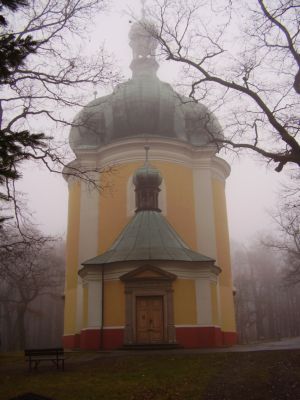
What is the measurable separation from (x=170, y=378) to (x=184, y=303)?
7711mm

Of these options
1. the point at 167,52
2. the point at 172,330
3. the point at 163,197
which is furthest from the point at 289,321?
the point at 167,52

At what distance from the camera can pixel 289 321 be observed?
49531mm

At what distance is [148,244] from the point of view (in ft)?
60.8

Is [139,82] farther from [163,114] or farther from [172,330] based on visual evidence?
[172,330]

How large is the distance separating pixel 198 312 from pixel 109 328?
3276 mm

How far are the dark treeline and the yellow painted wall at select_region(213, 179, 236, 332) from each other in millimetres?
20913

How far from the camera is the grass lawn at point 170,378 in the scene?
8513 millimetres

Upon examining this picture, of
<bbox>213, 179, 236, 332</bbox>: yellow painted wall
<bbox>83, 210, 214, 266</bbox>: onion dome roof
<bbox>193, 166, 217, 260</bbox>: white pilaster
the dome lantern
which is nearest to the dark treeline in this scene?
<bbox>213, 179, 236, 332</bbox>: yellow painted wall

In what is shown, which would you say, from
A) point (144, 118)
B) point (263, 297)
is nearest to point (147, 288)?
point (144, 118)

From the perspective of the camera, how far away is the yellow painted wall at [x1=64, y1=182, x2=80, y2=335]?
2214 centimetres

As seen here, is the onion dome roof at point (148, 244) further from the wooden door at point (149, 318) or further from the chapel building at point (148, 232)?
the wooden door at point (149, 318)

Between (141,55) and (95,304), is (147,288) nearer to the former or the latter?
(95,304)

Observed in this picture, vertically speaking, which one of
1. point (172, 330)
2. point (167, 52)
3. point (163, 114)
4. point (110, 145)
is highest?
point (163, 114)

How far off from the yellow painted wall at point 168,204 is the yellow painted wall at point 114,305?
14.4 feet
